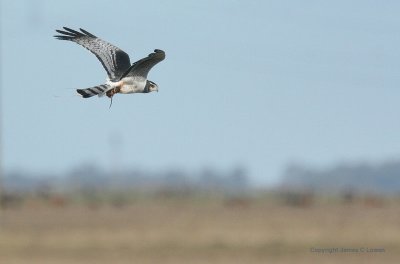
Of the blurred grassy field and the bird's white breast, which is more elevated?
the blurred grassy field

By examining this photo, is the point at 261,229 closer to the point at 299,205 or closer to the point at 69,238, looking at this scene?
the point at 69,238

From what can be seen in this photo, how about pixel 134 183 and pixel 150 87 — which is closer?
pixel 150 87

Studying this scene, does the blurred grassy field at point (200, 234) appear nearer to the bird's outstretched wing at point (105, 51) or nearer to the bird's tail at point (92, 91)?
the bird's outstretched wing at point (105, 51)

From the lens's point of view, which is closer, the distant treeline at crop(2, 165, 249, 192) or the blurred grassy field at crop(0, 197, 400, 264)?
the blurred grassy field at crop(0, 197, 400, 264)

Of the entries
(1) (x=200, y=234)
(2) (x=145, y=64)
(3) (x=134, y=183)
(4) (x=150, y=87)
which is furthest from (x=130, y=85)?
(3) (x=134, y=183)

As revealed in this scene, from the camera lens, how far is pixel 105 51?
1237cm

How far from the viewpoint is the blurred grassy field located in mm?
33719

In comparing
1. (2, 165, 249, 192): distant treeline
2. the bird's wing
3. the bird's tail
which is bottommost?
the bird's tail

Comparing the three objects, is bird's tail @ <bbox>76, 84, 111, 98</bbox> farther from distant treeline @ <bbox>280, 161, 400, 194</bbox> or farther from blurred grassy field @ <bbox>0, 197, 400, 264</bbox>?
distant treeline @ <bbox>280, 161, 400, 194</bbox>

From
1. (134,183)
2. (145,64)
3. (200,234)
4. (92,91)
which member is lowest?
(92,91)

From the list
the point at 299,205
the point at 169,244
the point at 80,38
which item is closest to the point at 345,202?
the point at 299,205

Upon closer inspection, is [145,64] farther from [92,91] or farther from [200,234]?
[200,234]

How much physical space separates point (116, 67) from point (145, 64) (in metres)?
0.57

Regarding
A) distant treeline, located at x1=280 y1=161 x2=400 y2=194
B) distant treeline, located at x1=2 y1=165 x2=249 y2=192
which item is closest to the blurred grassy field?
distant treeline, located at x1=2 y1=165 x2=249 y2=192
